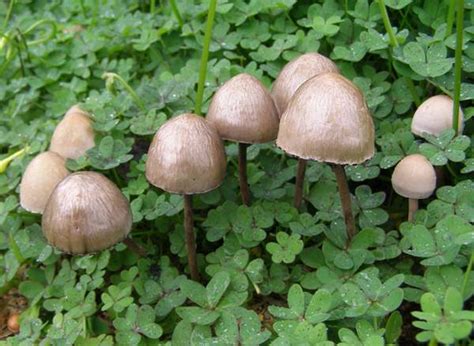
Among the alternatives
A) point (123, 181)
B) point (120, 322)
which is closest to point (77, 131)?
point (123, 181)

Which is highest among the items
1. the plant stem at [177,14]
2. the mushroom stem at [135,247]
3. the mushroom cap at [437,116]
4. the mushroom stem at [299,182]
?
the plant stem at [177,14]

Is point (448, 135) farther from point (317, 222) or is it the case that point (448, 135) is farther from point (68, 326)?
point (68, 326)

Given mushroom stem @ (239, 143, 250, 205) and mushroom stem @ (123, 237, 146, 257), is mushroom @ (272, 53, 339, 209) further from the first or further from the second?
mushroom stem @ (123, 237, 146, 257)

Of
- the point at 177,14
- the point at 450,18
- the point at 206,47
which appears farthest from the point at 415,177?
the point at 177,14

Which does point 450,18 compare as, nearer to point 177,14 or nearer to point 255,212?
point 255,212

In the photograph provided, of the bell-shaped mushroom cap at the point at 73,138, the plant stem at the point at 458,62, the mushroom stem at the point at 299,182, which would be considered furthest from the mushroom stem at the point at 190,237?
the plant stem at the point at 458,62

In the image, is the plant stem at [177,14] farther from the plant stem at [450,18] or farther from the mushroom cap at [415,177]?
the mushroom cap at [415,177]

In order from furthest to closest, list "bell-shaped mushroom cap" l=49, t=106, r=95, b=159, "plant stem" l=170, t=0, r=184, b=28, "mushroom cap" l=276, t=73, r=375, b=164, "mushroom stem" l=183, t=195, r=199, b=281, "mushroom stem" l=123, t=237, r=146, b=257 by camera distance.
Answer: "plant stem" l=170, t=0, r=184, b=28
"bell-shaped mushroom cap" l=49, t=106, r=95, b=159
"mushroom stem" l=123, t=237, r=146, b=257
"mushroom stem" l=183, t=195, r=199, b=281
"mushroom cap" l=276, t=73, r=375, b=164

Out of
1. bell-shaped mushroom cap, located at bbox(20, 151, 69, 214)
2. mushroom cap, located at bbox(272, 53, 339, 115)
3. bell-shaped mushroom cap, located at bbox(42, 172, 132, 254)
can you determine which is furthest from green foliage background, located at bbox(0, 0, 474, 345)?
mushroom cap, located at bbox(272, 53, 339, 115)
